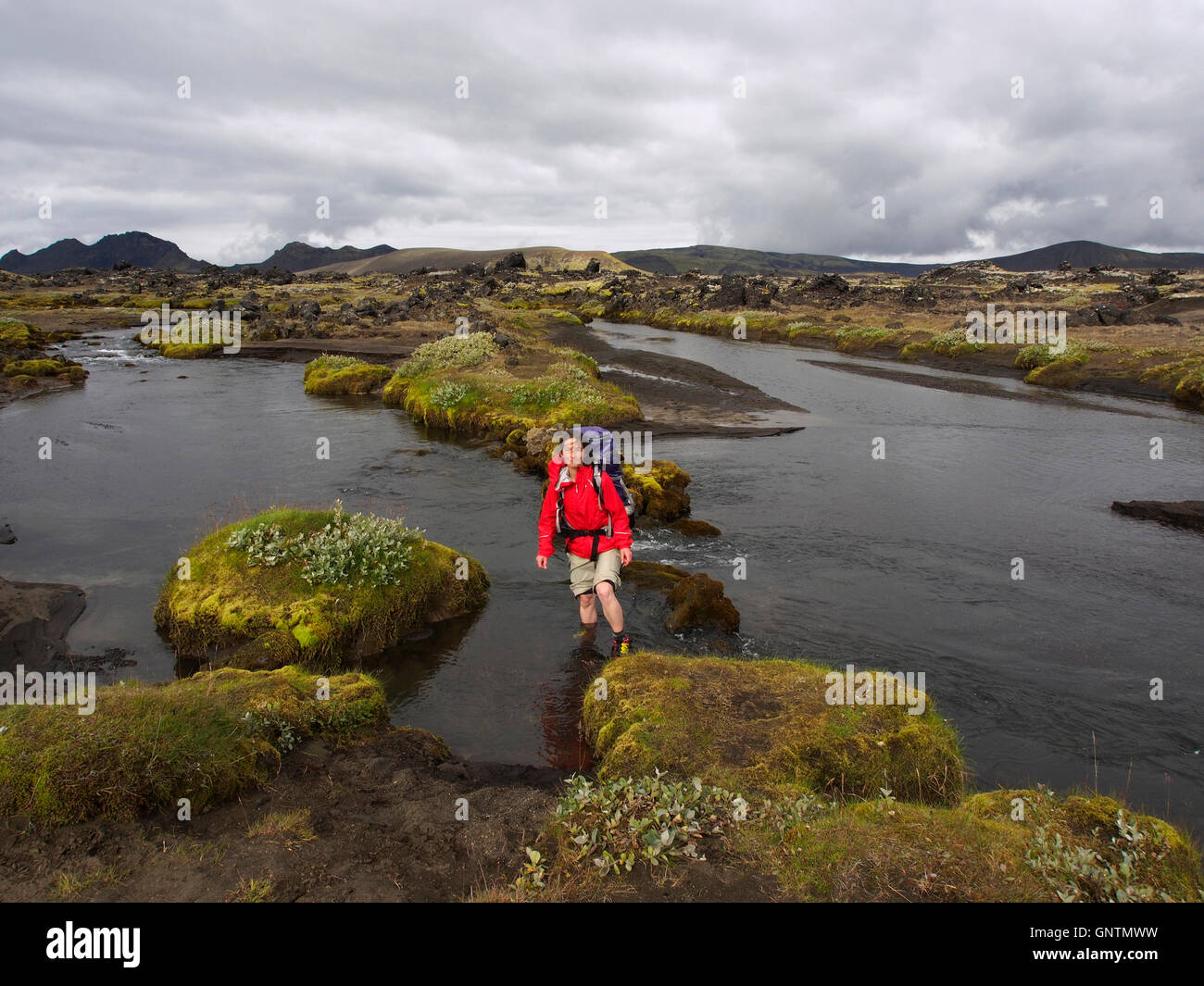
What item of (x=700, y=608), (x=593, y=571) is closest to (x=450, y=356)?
(x=700, y=608)

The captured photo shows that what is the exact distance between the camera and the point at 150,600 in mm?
15008

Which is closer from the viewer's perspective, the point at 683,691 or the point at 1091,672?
the point at 683,691

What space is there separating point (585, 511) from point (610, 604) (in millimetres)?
Answer: 1604

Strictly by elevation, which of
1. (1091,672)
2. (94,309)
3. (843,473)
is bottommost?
(1091,672)

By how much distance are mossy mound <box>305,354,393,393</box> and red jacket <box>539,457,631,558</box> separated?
33.3 m

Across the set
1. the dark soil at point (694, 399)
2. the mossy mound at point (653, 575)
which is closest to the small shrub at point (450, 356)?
the dark soil at point (694, 399)

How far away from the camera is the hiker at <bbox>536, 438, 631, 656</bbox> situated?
11680 millimetres

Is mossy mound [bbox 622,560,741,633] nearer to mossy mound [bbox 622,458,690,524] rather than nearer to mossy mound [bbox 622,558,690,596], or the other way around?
mossy mound [bbox 622,558,690,596]

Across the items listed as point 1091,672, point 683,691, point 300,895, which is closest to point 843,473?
point 1091,672

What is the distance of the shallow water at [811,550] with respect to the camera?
11.3 metres
